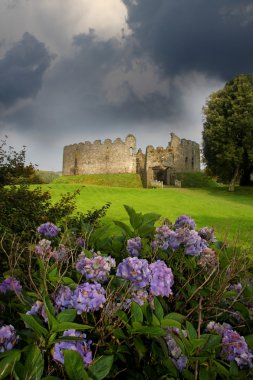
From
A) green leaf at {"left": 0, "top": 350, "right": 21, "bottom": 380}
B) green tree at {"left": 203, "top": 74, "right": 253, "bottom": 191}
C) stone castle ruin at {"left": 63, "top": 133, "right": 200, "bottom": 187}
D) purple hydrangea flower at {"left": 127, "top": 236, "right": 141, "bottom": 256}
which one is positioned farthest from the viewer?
stone castle ruin at {"left": 63, "top": 133, "right": 200, "bottom": 187}

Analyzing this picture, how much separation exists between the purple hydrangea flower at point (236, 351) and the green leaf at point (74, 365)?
1181 millimetres

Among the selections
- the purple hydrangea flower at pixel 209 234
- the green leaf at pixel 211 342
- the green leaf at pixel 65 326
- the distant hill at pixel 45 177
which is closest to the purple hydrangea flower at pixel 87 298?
the green leaf at pixel 65 326

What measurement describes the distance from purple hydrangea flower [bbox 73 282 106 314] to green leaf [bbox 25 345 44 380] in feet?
1.38

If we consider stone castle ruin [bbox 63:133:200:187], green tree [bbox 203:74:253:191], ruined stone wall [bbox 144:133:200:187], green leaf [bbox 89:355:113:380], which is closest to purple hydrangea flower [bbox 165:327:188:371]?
green leaf [bbox 89:355:113:380]

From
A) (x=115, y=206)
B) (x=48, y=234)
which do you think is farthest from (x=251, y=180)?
(x=48, y=234)

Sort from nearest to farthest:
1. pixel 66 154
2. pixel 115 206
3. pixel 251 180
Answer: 1. pixel 115 206
2. pixel 251 180
3. pixel 66 154

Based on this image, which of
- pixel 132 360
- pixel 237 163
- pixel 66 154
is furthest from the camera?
pixel 66 154

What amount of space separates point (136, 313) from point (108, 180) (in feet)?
179

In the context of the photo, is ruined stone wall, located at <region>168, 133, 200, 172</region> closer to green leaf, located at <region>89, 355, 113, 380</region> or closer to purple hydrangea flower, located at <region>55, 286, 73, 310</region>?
purple hydrangea flower, located at <region>55, 286, 73, 310</region>

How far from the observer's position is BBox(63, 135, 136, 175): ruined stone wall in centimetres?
6247

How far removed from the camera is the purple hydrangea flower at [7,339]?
234cm

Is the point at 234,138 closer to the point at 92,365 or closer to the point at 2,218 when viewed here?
the point at 2,218

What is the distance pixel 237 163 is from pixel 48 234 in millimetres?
39046

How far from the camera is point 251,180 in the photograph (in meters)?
49.9
